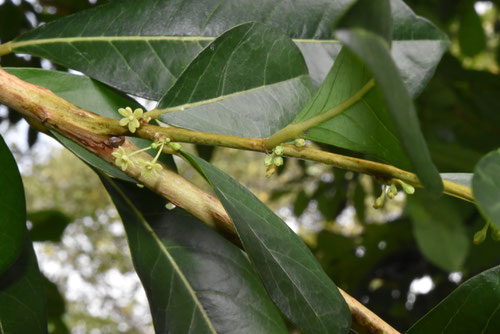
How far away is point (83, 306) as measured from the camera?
8328 mm

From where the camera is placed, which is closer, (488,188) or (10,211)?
(488,188)

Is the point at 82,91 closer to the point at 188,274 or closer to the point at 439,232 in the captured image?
the point at 188,274

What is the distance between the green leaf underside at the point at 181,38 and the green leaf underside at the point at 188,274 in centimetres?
13

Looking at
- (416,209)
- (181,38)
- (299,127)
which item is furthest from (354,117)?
(416,209)

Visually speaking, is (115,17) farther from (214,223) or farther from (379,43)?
(379,43)

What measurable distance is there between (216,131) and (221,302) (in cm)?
19

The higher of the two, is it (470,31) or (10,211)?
(10,211)

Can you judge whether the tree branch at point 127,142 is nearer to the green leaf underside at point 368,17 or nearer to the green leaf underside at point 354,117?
the green leaf underside at point 354,117

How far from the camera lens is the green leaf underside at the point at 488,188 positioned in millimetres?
297

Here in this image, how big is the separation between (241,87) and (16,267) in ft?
1.13

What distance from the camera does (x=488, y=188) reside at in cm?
31

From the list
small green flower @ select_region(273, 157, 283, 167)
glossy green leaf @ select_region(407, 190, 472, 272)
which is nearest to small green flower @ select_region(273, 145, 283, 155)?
small green flower @ select_region(273, 157, 283, 167)

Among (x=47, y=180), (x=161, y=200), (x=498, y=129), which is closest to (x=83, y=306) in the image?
(x=47, y=180)

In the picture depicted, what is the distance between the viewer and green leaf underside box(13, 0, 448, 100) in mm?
576
